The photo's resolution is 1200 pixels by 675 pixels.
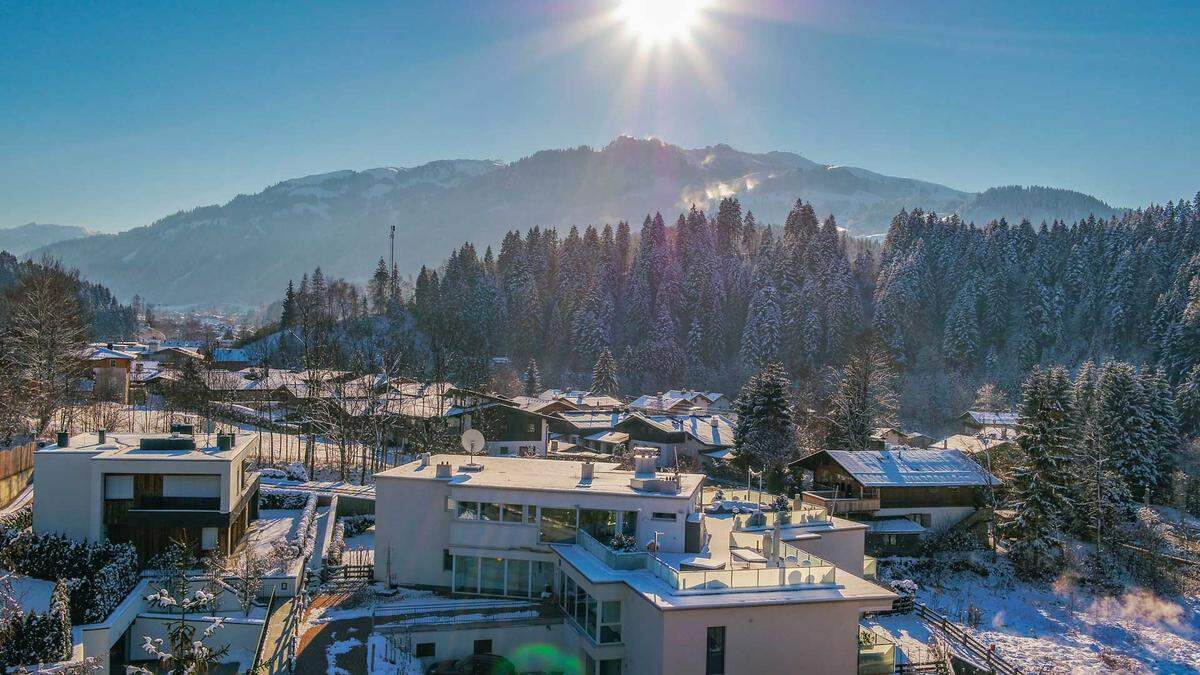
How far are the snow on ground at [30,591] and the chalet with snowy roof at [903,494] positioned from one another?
89.5 feet

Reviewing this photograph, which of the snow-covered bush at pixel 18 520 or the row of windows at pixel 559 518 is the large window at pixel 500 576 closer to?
the row of windows at pixel 559 518

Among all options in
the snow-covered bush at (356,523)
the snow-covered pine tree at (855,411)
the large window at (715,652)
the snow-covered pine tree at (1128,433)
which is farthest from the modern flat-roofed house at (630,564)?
the snow-covered pine tree at (1128,433)

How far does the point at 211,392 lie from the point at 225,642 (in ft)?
124

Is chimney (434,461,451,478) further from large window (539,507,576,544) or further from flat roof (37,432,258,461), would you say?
flat roof (37,432,258,461)

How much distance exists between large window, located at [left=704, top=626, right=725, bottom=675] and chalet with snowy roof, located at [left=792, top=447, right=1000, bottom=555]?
19857 mm

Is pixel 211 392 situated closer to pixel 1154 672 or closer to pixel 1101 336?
pixel 1154 672

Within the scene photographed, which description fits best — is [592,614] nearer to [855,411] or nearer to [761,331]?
[855,411]

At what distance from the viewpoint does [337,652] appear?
1698cm

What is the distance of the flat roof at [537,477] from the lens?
20062 millimetres

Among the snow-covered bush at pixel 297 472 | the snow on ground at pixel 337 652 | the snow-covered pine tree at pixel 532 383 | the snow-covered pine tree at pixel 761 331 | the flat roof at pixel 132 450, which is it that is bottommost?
the snow on ground at pixel 337 652

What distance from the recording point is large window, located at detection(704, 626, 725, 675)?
14.7m

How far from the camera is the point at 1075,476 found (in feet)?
111

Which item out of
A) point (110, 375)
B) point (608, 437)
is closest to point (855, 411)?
point (608, 437)

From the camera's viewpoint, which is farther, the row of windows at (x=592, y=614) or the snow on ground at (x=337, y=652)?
the row of windows at (x=592, y=614)
